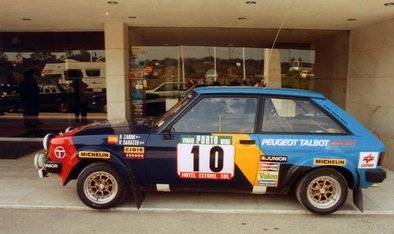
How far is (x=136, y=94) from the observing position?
9617mm

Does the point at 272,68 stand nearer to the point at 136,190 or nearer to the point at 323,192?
the point at 323,192

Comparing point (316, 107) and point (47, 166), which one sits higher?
point (316, 107)

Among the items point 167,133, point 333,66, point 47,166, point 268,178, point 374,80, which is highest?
point 333,66

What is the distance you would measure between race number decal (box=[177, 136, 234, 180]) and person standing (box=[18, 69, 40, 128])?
8345 millimetres

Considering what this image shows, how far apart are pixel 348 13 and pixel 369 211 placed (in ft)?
12.6

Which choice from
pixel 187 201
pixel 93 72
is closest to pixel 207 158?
pixel 187 201

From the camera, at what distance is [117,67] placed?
8820 mm

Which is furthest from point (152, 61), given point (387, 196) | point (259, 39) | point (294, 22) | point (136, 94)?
point (387, 196)

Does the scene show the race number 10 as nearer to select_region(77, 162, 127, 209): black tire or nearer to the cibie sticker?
select_region(77, 162, 127, 209): black tire

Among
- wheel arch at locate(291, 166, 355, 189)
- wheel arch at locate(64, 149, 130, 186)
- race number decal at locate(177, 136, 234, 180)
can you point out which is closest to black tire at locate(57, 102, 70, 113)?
wheel arch at locate(64, 149, 130, 186)

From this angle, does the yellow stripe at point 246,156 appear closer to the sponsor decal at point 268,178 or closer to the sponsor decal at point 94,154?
the sponsor decal at point 268,178

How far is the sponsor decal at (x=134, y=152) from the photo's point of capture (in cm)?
474

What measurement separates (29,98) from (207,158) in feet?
28.8

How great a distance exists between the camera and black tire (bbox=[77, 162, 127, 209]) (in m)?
4.78
